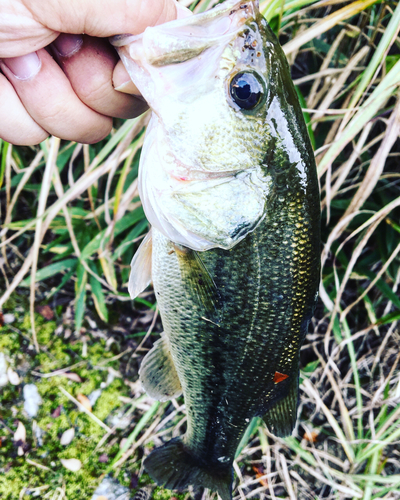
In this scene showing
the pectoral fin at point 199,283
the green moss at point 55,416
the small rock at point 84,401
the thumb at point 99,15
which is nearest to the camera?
the thumb at point 99,15

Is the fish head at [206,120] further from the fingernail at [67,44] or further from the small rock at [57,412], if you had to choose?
the small rock at [57,412]

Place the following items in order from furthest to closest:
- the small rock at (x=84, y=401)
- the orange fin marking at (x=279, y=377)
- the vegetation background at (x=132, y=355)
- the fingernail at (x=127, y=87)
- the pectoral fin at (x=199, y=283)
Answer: the small rock at (x=84, y=401)
the vegetation background at (x=132, y=355)
the orange fin marking at (x=279, y=377)
the pectoral fin at (x=199, y=283)
the fingernail at (x=127, y=87)

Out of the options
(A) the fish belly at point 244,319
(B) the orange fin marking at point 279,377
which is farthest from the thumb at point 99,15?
(B) the orange fin marking at point 279,377

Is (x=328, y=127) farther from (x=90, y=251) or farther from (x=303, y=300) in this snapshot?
(x=90, y=251)

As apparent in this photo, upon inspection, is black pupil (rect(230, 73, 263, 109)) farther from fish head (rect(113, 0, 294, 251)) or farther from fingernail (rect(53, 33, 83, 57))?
fingernail (rect(53, 33, 83, 57))

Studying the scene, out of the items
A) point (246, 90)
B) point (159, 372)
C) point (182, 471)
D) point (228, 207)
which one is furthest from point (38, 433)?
point (246, 90)
